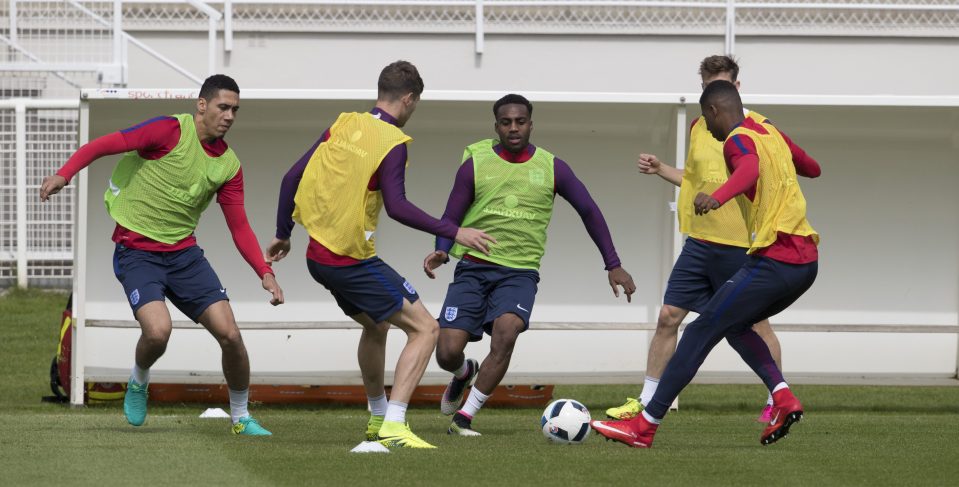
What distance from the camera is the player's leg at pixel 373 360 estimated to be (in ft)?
25.4

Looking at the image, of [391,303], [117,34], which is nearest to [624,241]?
[391,303]

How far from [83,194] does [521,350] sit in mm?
3436

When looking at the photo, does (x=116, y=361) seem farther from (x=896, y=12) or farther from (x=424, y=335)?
(x=896, y=12)

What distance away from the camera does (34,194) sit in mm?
15477

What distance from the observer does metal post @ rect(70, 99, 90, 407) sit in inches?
391

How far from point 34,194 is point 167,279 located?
27.3 feet

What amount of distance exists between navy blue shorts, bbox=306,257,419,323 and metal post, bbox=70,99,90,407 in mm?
3234

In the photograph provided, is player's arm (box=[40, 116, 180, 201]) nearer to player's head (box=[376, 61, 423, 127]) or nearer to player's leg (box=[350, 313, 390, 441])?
player's head (box=[376, 61, 423, 127])

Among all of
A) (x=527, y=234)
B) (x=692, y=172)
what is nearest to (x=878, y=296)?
(x=692, y=172)

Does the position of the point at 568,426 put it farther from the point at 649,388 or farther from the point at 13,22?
the point at 13,22

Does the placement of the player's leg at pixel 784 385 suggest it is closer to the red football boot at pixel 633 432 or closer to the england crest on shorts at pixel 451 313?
the red football boot at pixel 633 432

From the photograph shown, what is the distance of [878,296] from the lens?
37.5 feet

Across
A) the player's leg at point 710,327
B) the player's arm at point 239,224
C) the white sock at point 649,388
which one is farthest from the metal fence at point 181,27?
the player's leg at point 710,327

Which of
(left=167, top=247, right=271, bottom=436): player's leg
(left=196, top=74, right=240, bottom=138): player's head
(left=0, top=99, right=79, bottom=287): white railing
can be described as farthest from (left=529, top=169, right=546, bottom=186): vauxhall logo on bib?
(left=0, top=99, right=79, bottom=287): white railing
